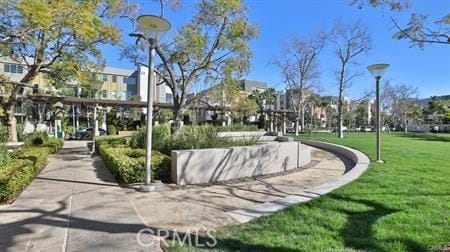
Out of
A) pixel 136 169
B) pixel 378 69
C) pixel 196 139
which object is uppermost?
pixel 378 69

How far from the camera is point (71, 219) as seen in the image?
4.89m

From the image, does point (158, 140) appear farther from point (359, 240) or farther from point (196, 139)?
point (359, 240)

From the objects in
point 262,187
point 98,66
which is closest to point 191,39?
point 98,66

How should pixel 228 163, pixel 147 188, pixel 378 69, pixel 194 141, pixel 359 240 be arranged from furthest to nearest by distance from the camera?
pixel 378 69
pixel 194 141
pixel 228 163
pixel 147 188
pixel 359 240

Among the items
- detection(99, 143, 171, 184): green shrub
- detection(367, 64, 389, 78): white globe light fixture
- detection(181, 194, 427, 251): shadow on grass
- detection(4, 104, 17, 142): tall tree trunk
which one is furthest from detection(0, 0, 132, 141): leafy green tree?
detection(367, 64, 389, 78): white globe light fixture

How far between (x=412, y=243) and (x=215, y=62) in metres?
14.7

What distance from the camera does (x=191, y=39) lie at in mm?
15750

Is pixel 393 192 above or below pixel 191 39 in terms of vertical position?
below

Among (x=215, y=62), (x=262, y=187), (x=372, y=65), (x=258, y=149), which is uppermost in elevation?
(x=215, y=62)

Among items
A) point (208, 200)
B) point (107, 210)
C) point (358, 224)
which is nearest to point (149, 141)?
point (208, 200)

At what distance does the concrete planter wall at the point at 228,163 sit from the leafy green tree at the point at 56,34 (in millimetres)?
4030

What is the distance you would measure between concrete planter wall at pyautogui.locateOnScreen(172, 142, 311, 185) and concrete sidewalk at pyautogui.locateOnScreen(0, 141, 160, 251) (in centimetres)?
151

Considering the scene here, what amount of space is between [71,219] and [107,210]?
0.60m

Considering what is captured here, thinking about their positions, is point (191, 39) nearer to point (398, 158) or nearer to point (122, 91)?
point (398, 158)
